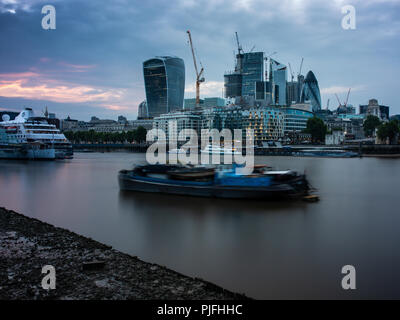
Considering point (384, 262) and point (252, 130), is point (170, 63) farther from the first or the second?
point (384, 262)

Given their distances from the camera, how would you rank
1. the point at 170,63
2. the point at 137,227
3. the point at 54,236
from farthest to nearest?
the point at 170,63 < the point at 137,227 < the point at 54,236

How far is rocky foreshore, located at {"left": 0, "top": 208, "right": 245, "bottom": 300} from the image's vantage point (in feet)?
23.6

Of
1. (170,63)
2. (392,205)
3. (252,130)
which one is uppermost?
(170,63)

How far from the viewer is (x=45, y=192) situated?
25484 millimetres

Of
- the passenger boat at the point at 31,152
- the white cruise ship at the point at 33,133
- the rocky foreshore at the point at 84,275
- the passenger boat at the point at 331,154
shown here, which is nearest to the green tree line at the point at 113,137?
the white cruise ship at the point at 33,133

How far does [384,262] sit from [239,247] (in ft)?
15.0

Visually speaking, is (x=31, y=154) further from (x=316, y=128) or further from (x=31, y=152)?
(x=316, y=128)

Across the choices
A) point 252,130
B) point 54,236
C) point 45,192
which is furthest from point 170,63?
point 54,236

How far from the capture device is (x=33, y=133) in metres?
62.5

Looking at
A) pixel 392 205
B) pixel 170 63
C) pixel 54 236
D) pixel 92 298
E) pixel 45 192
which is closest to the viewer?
pixel 92 298

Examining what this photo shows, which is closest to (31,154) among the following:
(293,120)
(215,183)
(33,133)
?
(33,133)

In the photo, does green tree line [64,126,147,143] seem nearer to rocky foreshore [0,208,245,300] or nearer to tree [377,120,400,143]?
tree [377,120,400,143]

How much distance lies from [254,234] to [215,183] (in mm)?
7967

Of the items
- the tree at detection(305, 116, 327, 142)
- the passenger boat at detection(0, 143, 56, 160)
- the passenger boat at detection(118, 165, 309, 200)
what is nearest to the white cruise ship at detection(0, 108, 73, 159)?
the passenger boat at detection(0, 143, 56, 160)
